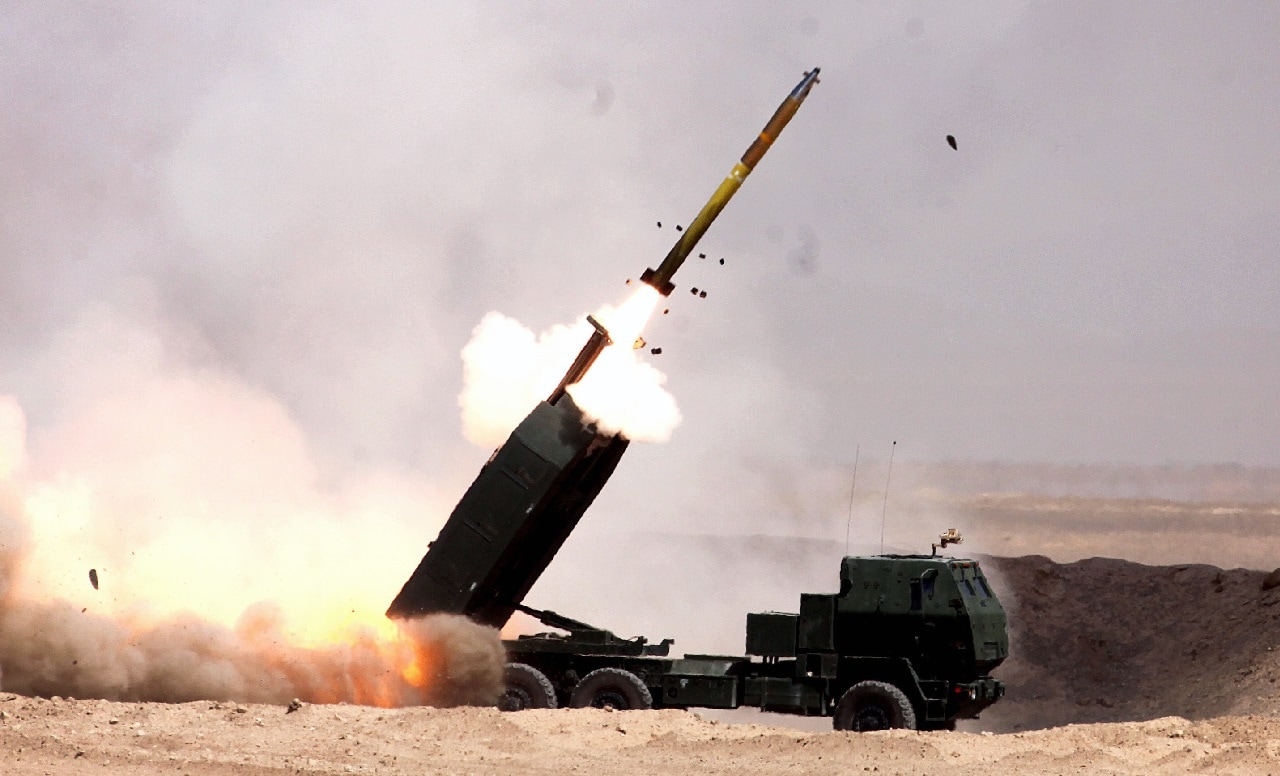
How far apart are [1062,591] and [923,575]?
1332 centimetres

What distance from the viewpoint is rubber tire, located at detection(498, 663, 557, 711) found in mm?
19453

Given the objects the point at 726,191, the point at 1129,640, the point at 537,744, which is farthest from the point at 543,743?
the point at 1129,640

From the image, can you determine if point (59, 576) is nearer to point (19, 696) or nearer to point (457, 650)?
point (19, 696)

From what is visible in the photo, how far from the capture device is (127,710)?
662 inches

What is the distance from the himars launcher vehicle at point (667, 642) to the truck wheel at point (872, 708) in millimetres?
18

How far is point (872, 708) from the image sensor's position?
60.6ft

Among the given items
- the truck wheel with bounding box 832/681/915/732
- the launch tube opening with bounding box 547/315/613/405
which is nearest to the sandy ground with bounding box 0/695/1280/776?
the truck wheel with bounding box 832/681/915/732

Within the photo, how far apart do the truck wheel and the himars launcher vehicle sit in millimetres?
18

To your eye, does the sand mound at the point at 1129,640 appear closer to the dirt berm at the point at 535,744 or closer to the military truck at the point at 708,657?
the military truck at the point at 708,657

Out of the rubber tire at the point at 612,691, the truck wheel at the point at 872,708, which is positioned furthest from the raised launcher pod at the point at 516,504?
the truck wheel at the point at 872,708

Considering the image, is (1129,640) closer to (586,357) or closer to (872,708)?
(872,708)

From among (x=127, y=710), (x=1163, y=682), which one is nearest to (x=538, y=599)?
(x=1163, y=682)

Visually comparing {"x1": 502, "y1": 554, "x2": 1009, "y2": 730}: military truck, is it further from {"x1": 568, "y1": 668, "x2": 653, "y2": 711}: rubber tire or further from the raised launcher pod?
the raised launcher pod

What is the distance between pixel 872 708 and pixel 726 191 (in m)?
6.49
